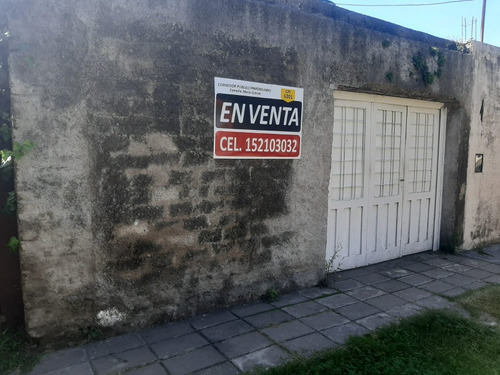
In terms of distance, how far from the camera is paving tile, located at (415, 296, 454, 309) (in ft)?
13.7

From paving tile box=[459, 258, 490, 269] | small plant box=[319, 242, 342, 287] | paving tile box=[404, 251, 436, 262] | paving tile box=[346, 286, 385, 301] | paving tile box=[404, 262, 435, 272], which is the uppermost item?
small plant box=[319, 242, 342, 287]

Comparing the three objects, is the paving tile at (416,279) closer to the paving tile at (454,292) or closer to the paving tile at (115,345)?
the paving tile at (454,292)

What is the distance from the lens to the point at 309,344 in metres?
3.35

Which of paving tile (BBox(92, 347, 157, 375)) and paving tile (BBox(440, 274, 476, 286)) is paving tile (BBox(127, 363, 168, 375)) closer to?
paving tile (BBox(92, 347, 157, 375))

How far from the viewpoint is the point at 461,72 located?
6047 mm

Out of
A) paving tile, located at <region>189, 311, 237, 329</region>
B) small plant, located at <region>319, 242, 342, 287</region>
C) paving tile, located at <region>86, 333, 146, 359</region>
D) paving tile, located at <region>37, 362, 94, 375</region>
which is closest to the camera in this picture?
paving tile, located at <region>37, 362, 94, 375</region>

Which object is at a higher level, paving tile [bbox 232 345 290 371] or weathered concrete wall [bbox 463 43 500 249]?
weathered concrete wall [bbox 463 43 500 249]

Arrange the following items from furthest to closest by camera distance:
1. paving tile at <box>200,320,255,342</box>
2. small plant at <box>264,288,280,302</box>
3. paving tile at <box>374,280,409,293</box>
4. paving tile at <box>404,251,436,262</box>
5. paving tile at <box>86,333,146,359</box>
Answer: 1. paving tile at <box>404,251,436,262</box>
2. paving tile at <box>374,280,409,293</box>
3. small plant at <box>264,288,280,302</box>
4. paving tile at <box>200,320,255,342</box>
5. paving tile at <box>86,333,146,359</box>

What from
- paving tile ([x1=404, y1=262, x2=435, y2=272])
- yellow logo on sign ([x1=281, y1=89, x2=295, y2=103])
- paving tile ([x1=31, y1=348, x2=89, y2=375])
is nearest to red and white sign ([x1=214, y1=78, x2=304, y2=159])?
yellow logo on sign ([x1=281, y1=89, x2=295, y2=103])

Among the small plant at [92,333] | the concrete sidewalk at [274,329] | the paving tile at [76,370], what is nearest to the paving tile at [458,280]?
the concrete sidewalk at [274,329]

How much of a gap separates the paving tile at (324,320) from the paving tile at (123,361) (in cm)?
150

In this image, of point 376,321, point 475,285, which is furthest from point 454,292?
point 376,321

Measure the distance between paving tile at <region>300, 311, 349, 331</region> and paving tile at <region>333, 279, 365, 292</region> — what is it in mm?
748

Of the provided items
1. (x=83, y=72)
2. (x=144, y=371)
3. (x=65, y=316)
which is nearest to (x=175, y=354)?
(x=144, y=371)
